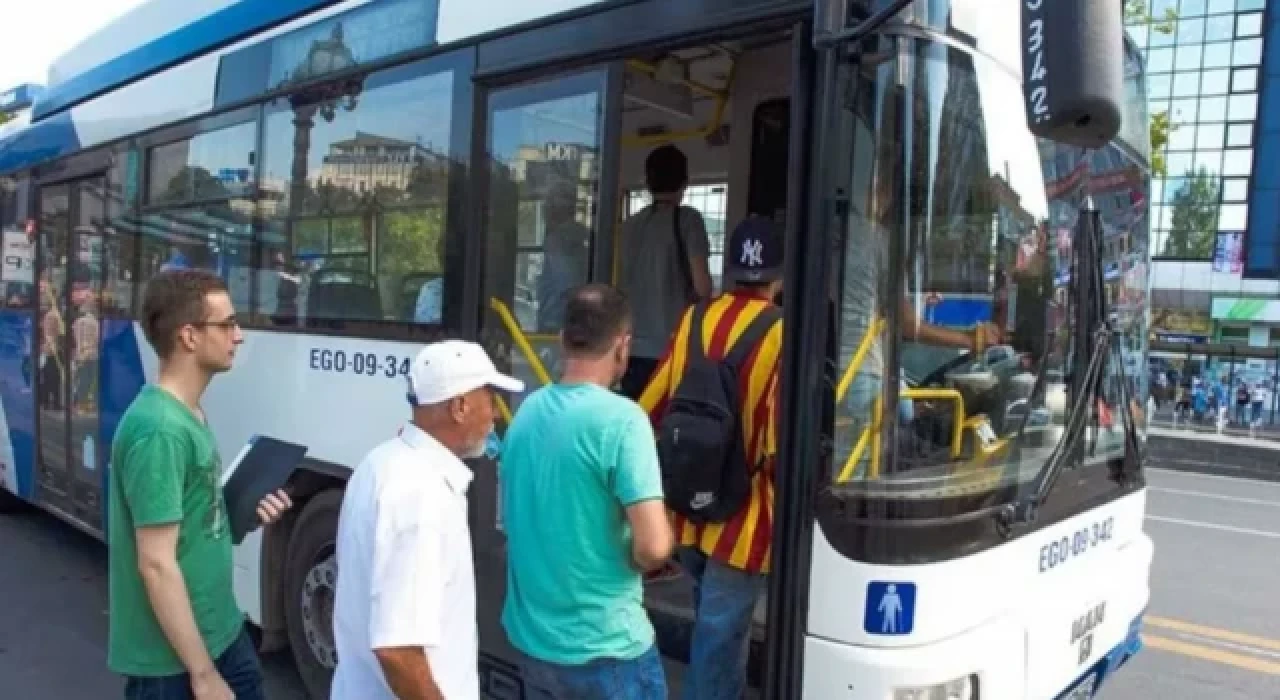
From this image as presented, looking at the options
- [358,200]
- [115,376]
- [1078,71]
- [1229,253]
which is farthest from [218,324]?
[1229,253]

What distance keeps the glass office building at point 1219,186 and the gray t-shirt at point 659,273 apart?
33183 millimetres

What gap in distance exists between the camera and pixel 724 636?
2.90 metres

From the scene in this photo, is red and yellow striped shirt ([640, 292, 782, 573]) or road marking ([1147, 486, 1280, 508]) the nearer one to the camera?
red and yellow striped shirt ([640, 292, 782, 573])

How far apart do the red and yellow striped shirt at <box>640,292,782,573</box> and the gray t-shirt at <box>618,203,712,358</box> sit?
106 centimetres

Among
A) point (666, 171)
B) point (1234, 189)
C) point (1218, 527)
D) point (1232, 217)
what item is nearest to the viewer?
point (666, 171)

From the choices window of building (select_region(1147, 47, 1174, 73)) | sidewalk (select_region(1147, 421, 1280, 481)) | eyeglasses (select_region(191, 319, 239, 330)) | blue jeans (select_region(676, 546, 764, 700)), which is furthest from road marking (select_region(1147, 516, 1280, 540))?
window of building (select_region(1147, 47, 1174, 73))

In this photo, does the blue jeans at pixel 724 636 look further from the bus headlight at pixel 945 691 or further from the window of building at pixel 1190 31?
the window of building at pixel 1190 31

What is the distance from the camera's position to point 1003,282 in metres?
2.93

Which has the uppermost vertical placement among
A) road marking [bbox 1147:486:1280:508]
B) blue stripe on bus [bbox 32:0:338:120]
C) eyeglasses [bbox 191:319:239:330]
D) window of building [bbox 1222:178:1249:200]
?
window of building [bbox 1222:178:1249:200]

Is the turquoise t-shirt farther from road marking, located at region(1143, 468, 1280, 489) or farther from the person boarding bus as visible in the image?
road marking, located at region(1143, 468, 1280, 489)

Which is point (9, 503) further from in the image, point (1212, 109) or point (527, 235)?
point (1212, 109)

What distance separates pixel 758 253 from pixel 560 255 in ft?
2.60

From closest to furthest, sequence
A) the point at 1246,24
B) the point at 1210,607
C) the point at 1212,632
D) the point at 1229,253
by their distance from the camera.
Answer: the point at 1212,632 < the point at 1210,607 < the point at 1229,253 < the point at 1246,24

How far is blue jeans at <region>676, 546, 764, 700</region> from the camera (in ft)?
9.47
